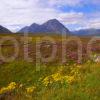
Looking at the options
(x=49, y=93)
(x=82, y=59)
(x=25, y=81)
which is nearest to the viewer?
(x=49, y=93)

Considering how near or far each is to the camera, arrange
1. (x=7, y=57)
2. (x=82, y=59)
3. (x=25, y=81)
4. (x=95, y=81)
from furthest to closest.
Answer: (x=7, y=57)
(x=82, y=59)
(x=25, y=81)
(x=95, y=81)

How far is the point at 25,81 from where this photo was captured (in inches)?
925

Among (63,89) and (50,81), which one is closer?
(63,89)

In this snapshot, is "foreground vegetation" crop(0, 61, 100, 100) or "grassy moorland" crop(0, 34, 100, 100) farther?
"grassy moorland" crop(0, 34, 100, 100)

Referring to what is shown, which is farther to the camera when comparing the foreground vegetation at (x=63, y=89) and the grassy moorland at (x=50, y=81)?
the grassy moorland at (x=50, y=81)

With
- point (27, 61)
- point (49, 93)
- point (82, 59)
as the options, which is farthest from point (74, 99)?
point (27, 61)

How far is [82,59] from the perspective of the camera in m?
26.9

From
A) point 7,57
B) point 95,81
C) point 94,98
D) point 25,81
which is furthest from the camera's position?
point 7,57

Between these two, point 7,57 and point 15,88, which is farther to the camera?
point 7,57

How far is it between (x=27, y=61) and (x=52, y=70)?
13.9 feet

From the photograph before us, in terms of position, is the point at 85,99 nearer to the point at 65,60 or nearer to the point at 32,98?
the point at 32,98

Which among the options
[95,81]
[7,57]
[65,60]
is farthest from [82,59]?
[95,81]

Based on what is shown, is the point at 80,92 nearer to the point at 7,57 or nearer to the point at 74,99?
the point at 74,99

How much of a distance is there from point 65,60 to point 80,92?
1496 cm
